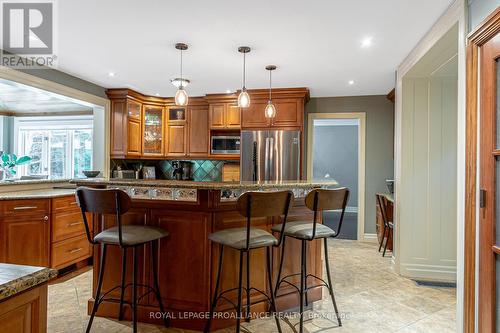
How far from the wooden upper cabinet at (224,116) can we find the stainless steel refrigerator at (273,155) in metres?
0.44

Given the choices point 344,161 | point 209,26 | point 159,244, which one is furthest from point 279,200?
point 344,161

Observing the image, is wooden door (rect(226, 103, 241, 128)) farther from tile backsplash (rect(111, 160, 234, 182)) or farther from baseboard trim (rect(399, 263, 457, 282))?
baseboard trim (rect(399, 263, 457, 282))

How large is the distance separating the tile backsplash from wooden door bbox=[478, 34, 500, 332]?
4.11 meters

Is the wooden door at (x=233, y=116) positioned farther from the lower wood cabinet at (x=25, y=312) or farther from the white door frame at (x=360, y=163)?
the lower wood cabinet at (x=25, y=312)

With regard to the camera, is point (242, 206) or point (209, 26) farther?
point (209, 26)

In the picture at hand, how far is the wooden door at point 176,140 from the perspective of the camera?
5.27 m

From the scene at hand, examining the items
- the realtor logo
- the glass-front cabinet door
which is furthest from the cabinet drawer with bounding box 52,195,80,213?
the glass-front cabinet door

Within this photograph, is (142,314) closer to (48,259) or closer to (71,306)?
(71,306)

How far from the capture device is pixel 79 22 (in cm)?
255

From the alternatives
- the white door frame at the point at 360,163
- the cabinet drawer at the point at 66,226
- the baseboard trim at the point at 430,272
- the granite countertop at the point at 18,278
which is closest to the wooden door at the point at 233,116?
the white door frame at the point at 360,163

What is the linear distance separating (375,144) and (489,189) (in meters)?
3.39

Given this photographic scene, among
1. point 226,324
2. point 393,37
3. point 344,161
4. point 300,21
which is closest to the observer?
point 226,324

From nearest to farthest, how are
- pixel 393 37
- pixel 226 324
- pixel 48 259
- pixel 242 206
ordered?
pixel 242 206 < pixel 226 324 < pixel 393 37 < pixel 48 259

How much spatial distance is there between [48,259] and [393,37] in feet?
13.7
